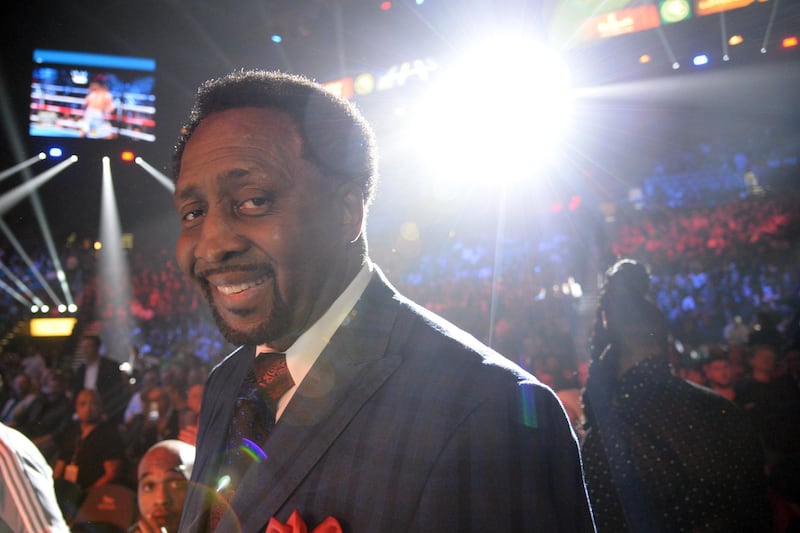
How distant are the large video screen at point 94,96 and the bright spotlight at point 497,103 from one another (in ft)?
19.3

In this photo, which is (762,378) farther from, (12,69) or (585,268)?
(12,69)

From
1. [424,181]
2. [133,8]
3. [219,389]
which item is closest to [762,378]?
[219,389]

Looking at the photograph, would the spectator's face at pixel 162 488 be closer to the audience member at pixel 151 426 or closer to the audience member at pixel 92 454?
the audience member at pixel 92 454

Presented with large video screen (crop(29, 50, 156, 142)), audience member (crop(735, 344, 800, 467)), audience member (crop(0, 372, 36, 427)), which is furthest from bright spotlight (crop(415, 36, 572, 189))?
audience member (crop(0, 372, 36, 427))

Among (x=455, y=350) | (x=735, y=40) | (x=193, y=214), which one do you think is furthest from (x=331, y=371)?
(x=735, y=40)

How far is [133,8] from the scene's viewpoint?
36.1 feet

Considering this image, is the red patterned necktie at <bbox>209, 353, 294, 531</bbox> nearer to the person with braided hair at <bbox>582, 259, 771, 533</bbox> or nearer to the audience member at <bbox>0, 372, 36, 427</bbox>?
the person with braided hair at <bbox>582, 259, 771, 533</bbox>

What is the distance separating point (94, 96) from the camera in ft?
37.1

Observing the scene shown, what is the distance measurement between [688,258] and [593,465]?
906cm

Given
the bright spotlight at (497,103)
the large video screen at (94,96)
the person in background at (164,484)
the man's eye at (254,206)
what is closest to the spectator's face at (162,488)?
the person in background at (164,484)

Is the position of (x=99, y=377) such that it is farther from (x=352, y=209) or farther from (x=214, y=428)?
(x=352, y=209)

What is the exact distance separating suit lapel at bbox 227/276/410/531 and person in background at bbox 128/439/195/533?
6.22 ft

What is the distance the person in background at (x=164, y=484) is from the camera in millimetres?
2652

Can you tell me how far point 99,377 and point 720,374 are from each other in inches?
264
